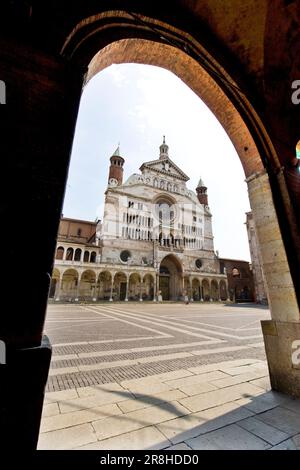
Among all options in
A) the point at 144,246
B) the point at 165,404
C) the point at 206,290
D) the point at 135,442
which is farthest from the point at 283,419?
the point at 206,290

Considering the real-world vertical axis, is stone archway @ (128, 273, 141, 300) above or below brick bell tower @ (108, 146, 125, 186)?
below

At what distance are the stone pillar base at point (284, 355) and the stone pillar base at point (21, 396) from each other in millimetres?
2993

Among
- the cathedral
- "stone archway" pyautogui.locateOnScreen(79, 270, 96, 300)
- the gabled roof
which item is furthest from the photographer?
the gabled roof

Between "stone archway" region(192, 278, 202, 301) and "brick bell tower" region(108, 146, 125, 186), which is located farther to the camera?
"stone archway" region(192, 278, 202, 301)

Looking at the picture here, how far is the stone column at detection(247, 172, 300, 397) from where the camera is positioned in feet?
8.93

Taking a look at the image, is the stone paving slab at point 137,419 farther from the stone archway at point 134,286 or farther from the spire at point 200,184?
the spire at point 200,184

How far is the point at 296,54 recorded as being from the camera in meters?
3.71

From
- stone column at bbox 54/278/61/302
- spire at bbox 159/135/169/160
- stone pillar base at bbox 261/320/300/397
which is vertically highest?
spire at bbox 159/135/169/160

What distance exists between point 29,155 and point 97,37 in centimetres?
200

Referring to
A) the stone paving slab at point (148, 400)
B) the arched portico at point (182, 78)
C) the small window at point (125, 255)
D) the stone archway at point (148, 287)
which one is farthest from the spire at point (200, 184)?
the stone paving slab at point (148, 400)

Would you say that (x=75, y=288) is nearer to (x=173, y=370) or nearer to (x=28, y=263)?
(x=173, y=370)

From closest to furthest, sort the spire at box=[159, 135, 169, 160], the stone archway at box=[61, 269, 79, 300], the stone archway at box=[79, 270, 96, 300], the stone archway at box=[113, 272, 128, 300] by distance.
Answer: the stone archway at box=[61, 269, 79, 300]
the stone archway at box=[79, 270, 96, 300]
the stone archway at box=[113, 272, 128, 300]
the spire at box=[159, 135, 169, 160]

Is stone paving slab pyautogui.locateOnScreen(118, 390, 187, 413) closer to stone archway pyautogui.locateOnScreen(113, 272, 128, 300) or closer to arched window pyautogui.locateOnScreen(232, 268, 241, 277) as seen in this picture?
stone archway pyautogui.locateOnScreen(113, 272, 128, 300)

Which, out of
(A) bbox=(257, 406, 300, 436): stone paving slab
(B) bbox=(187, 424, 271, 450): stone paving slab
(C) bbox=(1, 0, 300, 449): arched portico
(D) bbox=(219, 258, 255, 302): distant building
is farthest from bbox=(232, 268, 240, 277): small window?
(B) bbox=(187, 424, 271, 450): stone paving slab
